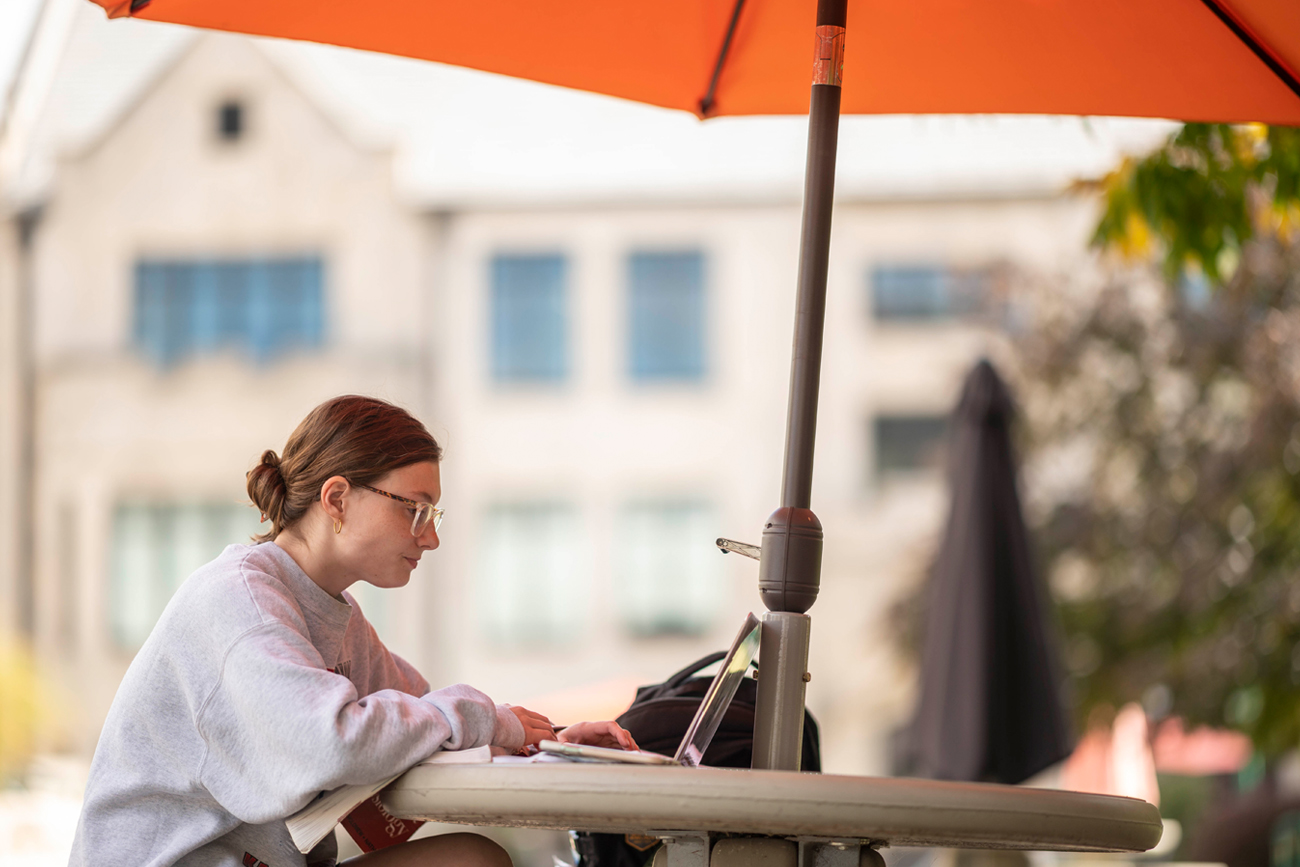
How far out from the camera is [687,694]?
7.39 feet

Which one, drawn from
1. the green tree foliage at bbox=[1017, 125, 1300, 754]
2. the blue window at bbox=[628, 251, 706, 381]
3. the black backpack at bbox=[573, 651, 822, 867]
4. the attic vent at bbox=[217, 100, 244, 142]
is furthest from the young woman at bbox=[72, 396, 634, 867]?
the attic vent at bbox=[217, 100, 244, 142]

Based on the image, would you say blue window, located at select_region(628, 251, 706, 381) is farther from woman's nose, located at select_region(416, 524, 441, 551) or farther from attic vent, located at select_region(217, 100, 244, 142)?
woman's nose, located at select_region(416, 524, 441, 551)

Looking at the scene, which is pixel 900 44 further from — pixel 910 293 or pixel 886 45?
pixel 910 293

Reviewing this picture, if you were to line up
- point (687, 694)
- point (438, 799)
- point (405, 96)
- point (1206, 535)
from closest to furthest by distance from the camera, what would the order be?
1. point (438, 799)
2. point (687, 694)
3. point (1206, 535)
4. point (405, 96)

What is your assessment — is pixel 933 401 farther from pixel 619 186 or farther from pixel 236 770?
pixel 236 770

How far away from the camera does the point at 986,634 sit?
5.01 m

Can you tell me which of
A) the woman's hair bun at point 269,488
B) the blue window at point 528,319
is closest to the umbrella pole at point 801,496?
the woman's hair bun at point 269,488

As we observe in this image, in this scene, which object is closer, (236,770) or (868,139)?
(236,770)

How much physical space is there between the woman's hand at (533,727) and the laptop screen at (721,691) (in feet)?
0.51

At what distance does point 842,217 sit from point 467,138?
5.32 metres

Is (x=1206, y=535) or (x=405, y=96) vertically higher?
(x=405, y=96)

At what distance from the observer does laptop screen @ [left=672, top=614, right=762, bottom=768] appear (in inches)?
66.1

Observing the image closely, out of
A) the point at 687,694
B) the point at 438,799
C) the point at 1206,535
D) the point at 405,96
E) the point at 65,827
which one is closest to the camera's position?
the point at 438,799

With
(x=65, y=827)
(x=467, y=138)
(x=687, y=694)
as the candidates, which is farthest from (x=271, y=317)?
(x=687, y=694)
